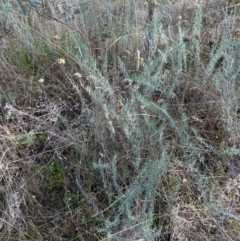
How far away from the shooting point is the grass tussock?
1563 millimetres

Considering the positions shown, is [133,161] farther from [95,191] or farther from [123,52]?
[123,52]

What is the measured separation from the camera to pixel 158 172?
1512 millimetres

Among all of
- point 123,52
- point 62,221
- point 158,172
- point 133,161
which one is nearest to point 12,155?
point 62,221

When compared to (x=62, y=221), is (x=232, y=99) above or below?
above

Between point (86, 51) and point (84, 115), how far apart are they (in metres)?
0.30

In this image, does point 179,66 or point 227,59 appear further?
point 179,66

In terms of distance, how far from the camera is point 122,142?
170 centimetres

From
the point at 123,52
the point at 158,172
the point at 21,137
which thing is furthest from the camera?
the point at 123,52

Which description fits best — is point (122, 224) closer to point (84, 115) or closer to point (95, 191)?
point (95, 191)

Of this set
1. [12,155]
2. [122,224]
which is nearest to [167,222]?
[122,224]

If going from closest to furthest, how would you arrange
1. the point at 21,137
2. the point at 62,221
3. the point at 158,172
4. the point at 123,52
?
the point at 158,172 < the point at 62,221 < the point at 21,137 < the point at 123,52

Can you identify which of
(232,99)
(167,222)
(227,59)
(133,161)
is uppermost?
(227,59)

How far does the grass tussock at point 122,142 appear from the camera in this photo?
5.13ft

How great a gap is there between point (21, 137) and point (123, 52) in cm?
71
